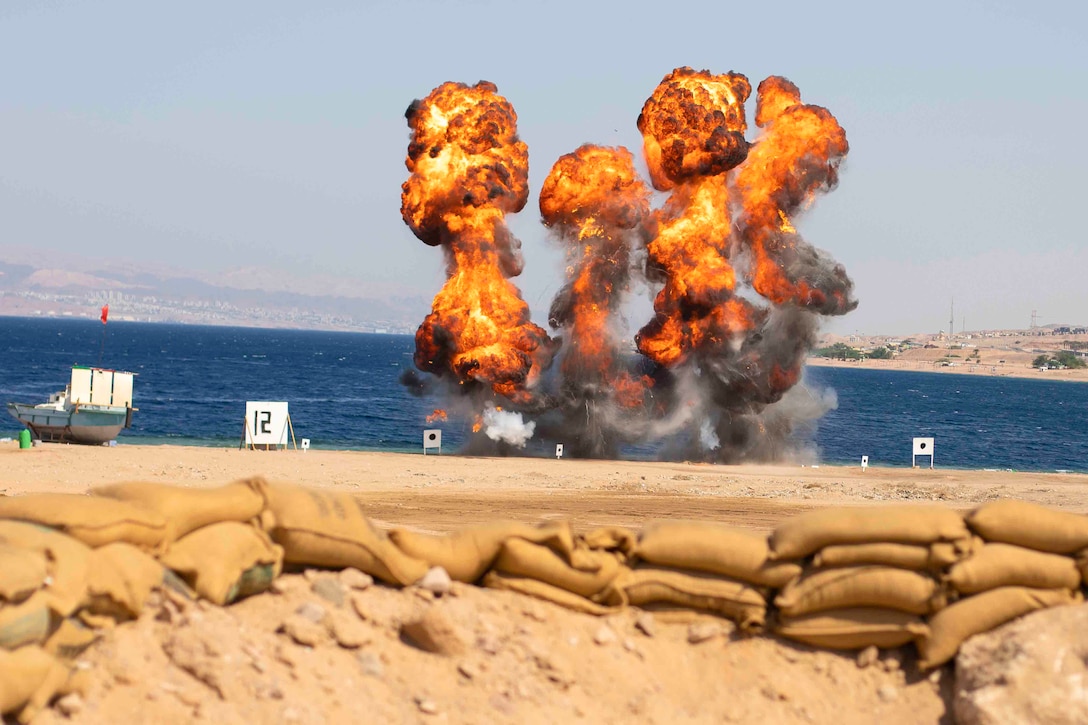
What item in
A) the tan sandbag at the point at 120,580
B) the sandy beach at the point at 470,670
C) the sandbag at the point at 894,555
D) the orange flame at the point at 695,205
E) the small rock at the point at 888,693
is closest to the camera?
the sandy beach at the point at 470,670

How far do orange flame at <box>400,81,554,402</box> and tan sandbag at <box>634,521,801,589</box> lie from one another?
40.3m

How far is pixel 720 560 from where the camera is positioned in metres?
11.7

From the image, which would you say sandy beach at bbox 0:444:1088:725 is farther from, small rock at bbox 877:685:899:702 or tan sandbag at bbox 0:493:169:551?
tan sandbag at bbox 0:493:169:551

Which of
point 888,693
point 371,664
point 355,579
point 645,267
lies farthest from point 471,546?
point 645,267

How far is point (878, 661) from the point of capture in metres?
11.6

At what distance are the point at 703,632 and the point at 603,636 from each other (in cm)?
110

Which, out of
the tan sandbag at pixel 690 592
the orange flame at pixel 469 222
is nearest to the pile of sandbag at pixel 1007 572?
the tan sandbag at pixel 690 592

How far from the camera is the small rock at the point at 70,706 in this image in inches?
351

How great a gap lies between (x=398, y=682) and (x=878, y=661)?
490 cm

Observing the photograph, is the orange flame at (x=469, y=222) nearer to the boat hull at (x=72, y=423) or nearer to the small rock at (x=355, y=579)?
the boat hull at (x=72, y=423)

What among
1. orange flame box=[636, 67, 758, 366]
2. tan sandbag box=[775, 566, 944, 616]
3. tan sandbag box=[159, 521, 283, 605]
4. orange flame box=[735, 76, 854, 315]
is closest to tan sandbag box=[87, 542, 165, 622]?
tan sandbag box=[159, 521, 283, 605]

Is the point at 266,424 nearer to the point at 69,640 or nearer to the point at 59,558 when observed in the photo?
the point at 59,558

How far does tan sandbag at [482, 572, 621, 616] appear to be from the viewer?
11625mm

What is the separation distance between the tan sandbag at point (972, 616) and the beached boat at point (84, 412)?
4125 centimetres
